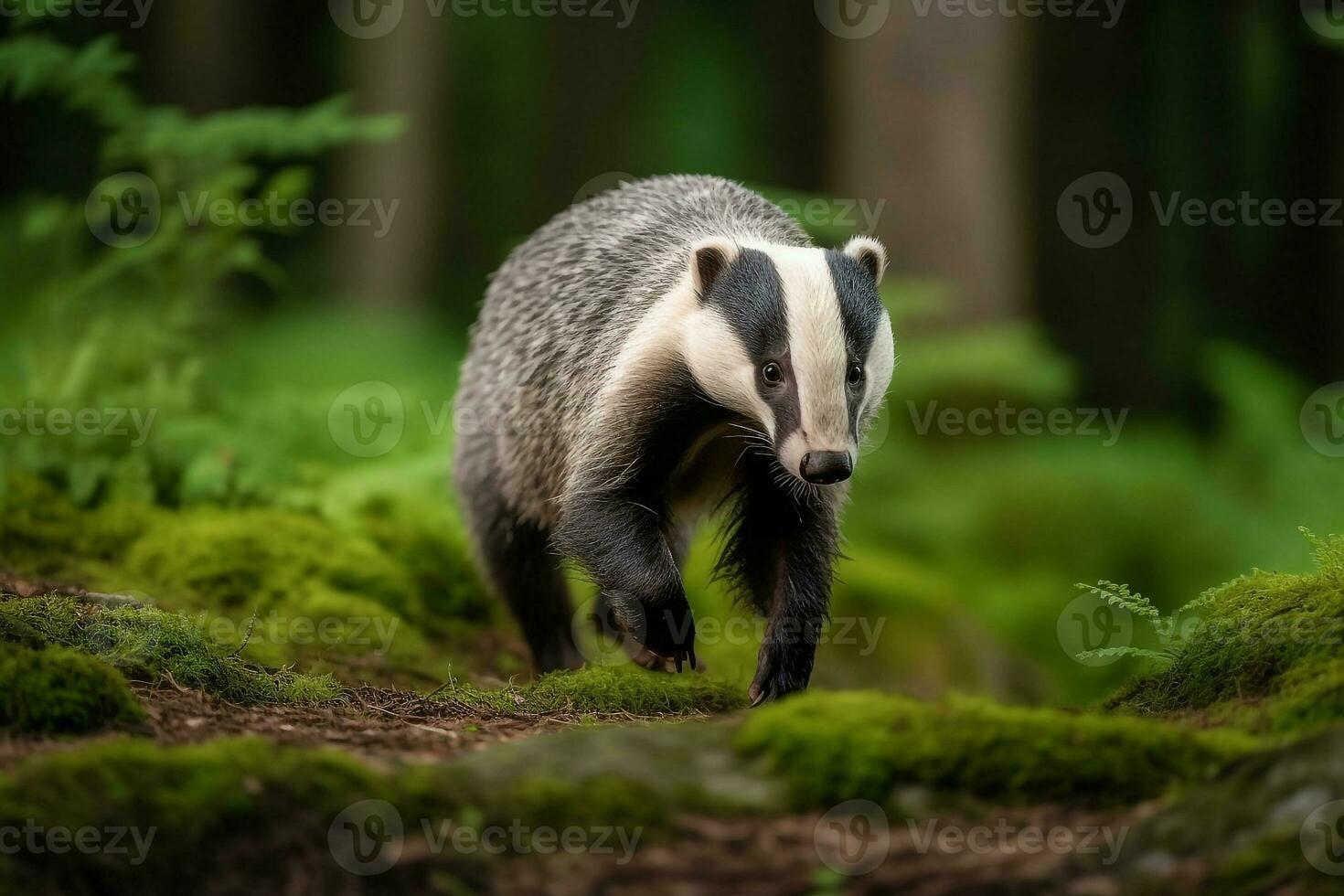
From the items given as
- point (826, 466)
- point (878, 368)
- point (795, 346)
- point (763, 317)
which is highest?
point (763, 317)

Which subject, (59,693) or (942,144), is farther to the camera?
(942,144)

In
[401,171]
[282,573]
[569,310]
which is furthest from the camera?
[401,171]

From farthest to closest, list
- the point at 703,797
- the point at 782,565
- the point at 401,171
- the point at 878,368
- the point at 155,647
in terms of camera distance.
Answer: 1. the point at 401,171
2. the point at 782,565
3. the point at 878,368
4. the point at 155,647
5. the point at 703,797

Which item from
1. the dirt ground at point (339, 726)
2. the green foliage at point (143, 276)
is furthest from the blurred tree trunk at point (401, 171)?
the dirt ground at point (339, 726)

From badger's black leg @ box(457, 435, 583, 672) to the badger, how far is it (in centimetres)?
1

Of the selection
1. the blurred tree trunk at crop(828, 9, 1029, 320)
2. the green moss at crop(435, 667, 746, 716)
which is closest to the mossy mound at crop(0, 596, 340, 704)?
the green moss at crop(435, 667, 746, 716)

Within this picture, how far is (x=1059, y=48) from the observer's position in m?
17.1

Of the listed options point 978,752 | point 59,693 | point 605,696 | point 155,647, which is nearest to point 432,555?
point 605,696

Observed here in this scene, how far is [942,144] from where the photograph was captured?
12656mm

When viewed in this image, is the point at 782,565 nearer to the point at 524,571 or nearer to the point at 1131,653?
the point at 1131,653

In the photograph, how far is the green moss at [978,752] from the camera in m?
3.90

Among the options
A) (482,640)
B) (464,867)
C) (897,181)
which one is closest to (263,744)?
(464,867)

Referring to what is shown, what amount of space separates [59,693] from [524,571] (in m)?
3.58

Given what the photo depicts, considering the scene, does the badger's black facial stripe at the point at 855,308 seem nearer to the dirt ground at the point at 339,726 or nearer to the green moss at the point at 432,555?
the dirt ground at the point at 339,726
